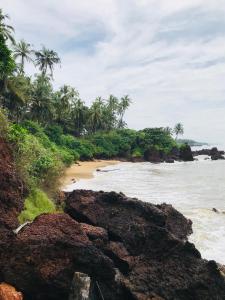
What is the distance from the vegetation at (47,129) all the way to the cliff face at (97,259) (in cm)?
185

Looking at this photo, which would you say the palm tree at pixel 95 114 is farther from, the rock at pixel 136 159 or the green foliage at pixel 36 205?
the green foliage at pixel 36 205

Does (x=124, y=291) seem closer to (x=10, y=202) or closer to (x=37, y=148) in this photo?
(x=10, y=202)

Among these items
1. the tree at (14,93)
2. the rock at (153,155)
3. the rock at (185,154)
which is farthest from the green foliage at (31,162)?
the rock at (185,154)

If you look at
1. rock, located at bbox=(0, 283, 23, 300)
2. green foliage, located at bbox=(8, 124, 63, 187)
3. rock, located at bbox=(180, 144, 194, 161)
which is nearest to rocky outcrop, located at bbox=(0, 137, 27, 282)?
green foliage, located at bbox=(8, 124, 63, 187)

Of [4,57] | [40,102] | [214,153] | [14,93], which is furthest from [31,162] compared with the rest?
[214,153]

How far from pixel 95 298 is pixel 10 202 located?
398 centimetres

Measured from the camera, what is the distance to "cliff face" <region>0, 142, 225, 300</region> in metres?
8.34

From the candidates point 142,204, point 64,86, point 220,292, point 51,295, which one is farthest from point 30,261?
point 64,86

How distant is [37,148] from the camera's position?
647 inches

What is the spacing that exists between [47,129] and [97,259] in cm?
5223

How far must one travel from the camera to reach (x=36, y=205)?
13.6 metres

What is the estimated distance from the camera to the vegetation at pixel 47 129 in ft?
46.6

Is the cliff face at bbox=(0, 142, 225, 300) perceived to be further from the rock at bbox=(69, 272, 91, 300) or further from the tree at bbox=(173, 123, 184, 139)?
the tree at bbox=(173, 123, 184, 139)

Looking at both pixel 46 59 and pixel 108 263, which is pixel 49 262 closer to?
pixel 108 263
